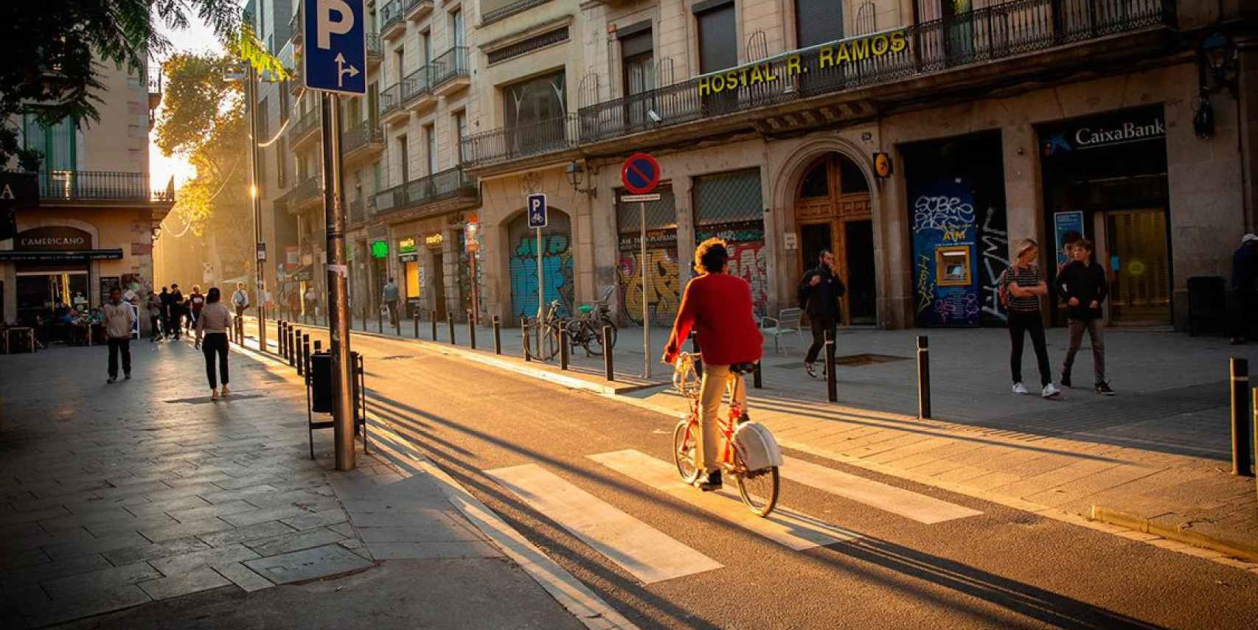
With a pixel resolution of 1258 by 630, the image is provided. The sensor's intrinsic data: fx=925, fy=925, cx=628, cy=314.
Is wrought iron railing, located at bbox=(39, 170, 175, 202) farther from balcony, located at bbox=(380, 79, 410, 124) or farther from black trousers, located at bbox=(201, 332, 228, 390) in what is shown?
black trousers, located at bbox=(201, 332, 228, 390)

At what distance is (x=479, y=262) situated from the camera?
1208 inches

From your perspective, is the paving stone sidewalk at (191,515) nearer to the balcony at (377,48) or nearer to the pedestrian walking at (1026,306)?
the pedestrian walking at (1026,306)

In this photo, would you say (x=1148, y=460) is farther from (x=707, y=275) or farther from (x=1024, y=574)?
(x=707, y=275)

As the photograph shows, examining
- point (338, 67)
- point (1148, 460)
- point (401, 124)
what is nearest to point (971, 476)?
point (1148, 460)

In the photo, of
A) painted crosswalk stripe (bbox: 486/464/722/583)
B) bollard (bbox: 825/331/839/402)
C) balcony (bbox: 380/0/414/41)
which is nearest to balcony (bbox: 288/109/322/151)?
balcony (bbox: 380/0/414/41)

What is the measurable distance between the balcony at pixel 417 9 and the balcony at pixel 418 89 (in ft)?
6.81

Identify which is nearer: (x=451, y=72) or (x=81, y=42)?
(x=81, y=42)

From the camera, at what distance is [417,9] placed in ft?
111

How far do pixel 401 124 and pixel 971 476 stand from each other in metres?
33.5

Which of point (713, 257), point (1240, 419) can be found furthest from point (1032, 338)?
point (713, 257)

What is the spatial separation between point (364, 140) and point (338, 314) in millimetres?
33972

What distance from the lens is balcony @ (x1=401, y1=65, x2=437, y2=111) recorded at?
33.2m

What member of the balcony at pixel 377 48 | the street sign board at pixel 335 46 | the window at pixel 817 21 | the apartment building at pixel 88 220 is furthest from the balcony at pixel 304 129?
the street sign board at pixel 335 46

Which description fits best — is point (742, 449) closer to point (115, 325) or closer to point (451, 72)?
point (115, 325)
